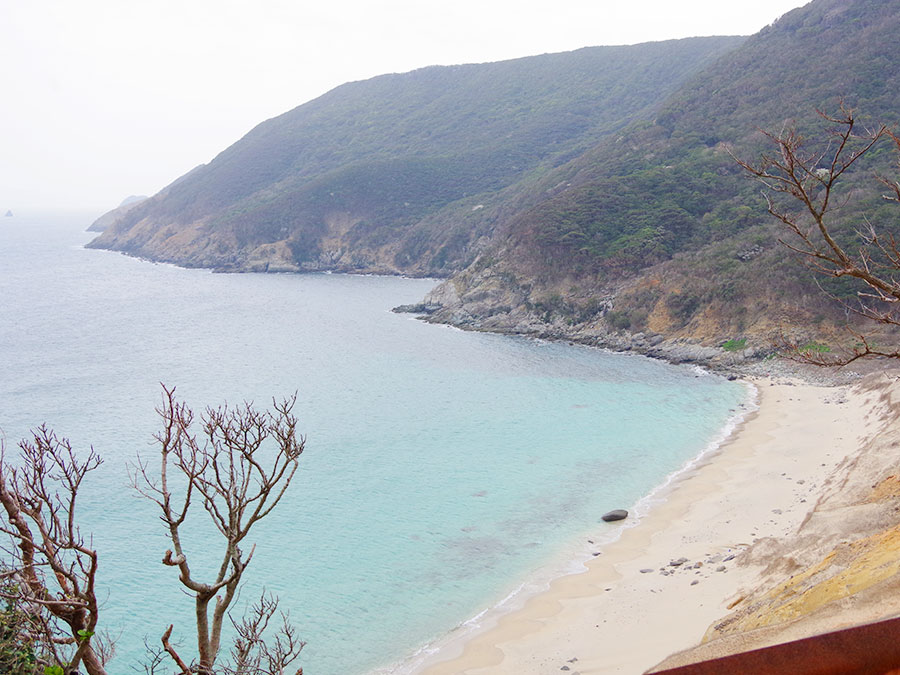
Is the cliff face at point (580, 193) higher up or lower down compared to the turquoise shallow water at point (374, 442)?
higher up

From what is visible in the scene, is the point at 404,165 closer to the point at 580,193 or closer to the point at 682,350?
the point at 580,193

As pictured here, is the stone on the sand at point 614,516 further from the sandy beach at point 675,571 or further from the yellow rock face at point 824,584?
the yellow rock face at point 824,584

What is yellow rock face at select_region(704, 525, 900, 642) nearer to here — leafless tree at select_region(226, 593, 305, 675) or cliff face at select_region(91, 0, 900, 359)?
leafless tree at select_region(226, 593, 305, 675)

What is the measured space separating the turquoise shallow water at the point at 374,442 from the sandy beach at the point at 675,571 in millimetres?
1605

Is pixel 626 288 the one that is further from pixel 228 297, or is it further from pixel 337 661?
pixel 228 297

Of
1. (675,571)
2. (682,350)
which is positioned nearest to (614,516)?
(675,571)

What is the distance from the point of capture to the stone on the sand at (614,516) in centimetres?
2364

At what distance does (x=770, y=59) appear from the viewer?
80.5 metres

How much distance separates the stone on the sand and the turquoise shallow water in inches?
25.9

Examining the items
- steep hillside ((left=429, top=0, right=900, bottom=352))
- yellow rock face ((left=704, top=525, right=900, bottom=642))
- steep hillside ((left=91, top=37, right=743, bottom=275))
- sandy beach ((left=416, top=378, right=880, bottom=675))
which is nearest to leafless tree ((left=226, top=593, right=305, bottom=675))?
sandy beach ((left=416, top=378, right=880, bottom=675))

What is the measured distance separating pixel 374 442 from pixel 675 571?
17.7 meters

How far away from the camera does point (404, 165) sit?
12769cm

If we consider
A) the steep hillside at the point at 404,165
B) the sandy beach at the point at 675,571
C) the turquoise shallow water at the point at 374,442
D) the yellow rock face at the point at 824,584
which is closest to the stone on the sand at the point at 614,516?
the sandy beach at the point at 675,571

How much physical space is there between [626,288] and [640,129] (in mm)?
35639
